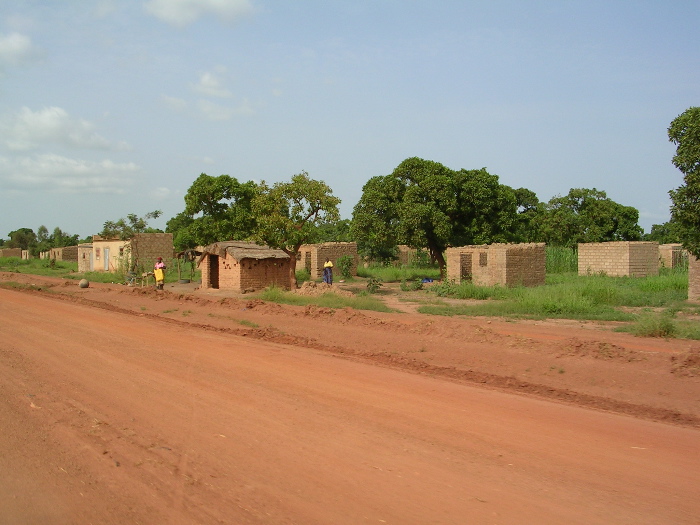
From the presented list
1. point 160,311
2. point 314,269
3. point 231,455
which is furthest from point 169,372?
point 314,269

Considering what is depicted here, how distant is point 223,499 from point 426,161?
2876 cm

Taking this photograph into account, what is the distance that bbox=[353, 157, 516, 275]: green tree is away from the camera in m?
31.0

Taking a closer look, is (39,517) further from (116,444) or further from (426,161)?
(426,161)

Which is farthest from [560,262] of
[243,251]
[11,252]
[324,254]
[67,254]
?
[11,252]

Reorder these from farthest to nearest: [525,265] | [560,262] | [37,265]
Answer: [37,265] → [560,262] → [525,265]

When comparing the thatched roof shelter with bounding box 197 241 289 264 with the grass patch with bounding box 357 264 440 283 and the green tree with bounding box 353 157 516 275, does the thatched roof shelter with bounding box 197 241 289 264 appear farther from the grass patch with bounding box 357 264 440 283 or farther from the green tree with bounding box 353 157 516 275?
the grass patch with bounding box 357 264 440 283

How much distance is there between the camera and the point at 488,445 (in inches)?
255

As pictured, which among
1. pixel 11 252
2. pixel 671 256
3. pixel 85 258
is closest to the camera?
pixel 671 256

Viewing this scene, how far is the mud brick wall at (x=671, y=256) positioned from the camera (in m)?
34.8

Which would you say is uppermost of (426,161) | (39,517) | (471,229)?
(426,161)

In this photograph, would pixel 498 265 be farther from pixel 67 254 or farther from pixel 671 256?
pixel 67 254

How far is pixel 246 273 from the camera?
26984mm

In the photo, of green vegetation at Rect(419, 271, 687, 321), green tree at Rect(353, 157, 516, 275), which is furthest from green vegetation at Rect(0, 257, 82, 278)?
green vegetation at Rect(419, 271, 687, 321)

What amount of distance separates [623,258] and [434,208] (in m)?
10.00
